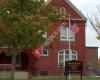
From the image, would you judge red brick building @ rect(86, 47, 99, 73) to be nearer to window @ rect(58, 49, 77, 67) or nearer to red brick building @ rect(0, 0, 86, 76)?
red brick building @ rect(0, 0, 86, 76)

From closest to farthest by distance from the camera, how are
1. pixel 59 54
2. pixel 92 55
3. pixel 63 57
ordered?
pixel 63 57 → pixel 59 54 → pixel 92 55

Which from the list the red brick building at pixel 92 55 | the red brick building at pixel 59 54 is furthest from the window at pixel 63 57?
the red brick building at pixel 92 55

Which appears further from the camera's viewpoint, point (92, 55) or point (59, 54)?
point (92, 55)

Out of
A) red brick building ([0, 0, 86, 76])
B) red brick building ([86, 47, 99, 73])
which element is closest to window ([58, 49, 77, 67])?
red brick building ([0, 0, 86, 76])

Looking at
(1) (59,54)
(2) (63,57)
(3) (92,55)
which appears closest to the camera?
(2) (63,57)

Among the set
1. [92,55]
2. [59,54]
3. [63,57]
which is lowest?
[63,57]

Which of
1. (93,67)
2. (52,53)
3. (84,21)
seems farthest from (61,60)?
(93,67)

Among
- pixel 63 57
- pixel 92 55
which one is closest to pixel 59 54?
pixel 63 57

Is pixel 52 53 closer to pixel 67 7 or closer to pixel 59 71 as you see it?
pixel 59 71

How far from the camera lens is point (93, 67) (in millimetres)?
82500

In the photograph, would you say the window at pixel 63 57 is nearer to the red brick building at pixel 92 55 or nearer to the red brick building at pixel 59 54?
the red brick building at pixel 59 54

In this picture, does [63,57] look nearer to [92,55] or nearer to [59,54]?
[59,54]

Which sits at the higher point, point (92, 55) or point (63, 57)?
point (92, 55)

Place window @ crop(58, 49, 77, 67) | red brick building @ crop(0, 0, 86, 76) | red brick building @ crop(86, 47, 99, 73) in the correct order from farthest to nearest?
red brick building @ crop(86, 47, 99, 73) → window @ crop(58, 49, 77, 67) → red brick building @ crop(0, 0, 86, 76)
